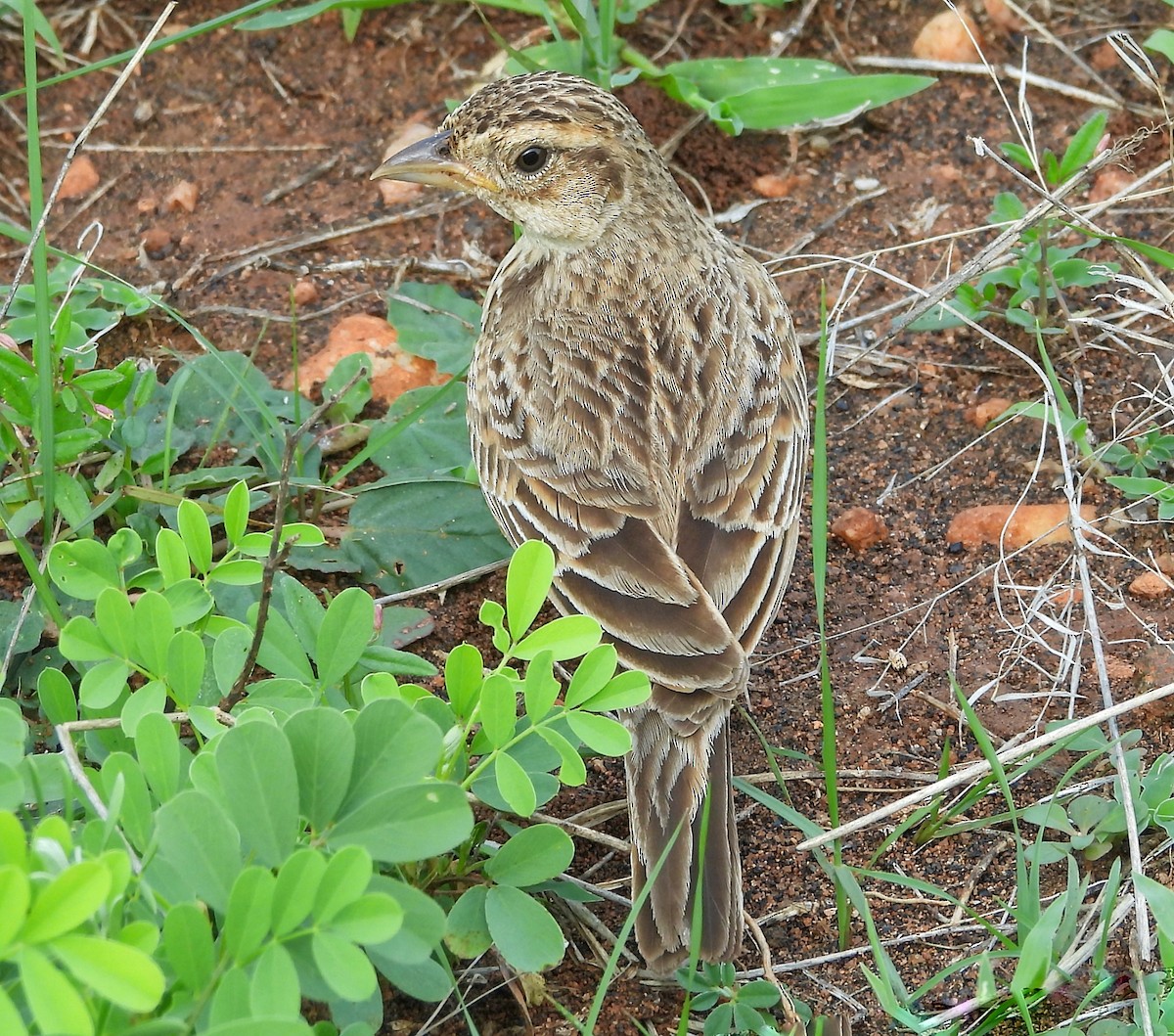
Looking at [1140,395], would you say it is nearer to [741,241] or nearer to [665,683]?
[741,241]

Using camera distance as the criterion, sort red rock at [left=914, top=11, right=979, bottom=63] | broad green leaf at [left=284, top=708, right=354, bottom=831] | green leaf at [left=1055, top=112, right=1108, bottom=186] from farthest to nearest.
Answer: red rock at [left=914, top=11, right=979, bottom=63], green leaf at [left=1055, top=112, right=1108, bottom=186], broad green leaf at [left=284, top=708, right=354, bottom=831]

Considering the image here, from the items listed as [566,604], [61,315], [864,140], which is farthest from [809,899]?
[864,140]

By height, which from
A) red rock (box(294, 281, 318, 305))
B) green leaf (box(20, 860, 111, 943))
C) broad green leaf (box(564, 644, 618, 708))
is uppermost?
green leaf (box(20, 860, 111, 943))

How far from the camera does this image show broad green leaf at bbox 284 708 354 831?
2408 millimetres

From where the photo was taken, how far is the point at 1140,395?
14.4 feet

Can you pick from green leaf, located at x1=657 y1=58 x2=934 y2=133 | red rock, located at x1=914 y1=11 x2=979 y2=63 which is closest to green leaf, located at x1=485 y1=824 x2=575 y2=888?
green leaf, located at x1=657 y1=58 x2=934 y2=133

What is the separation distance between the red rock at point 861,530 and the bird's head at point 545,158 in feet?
3.62

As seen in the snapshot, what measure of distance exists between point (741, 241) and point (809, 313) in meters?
0.41

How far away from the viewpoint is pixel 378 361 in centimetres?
477

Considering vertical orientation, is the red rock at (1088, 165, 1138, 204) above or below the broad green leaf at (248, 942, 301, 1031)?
below

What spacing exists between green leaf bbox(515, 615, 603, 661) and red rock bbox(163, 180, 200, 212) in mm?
3042

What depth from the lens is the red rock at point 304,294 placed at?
4984mm

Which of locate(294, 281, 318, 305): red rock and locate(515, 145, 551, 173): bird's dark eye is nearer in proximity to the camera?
locate(515, 145, 551, 173): bird's dark eye

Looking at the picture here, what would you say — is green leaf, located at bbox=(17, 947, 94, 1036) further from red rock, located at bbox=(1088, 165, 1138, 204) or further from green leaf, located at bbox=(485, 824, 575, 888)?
red rock, located at bbox=(1088, 165, 1138, 204)
